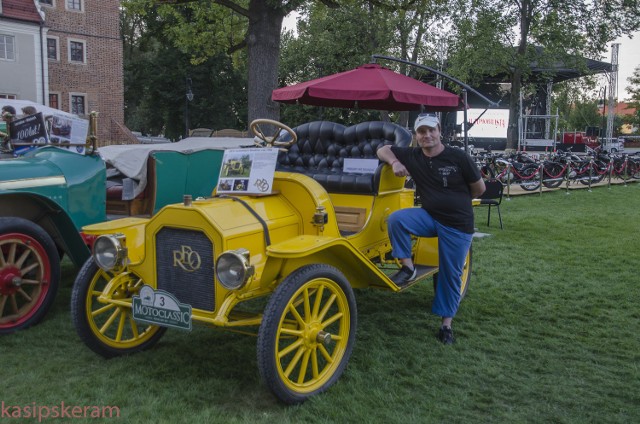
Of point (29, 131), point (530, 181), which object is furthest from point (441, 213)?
point (530, 181)

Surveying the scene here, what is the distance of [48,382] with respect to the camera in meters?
3.46

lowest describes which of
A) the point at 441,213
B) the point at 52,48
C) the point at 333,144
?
the point at 441,213

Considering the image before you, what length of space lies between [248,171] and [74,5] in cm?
2944

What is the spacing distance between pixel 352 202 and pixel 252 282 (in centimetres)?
161

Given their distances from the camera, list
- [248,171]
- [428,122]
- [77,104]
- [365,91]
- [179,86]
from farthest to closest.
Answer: [179,86] → [77,104] → [365,91] → [428,122] → [248,171]

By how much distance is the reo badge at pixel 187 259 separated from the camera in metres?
3.34

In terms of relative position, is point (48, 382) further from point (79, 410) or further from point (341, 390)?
point (341, 390)

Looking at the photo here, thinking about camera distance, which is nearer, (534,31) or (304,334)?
(304,334)

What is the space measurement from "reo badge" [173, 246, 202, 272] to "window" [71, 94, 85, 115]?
28.7 metres

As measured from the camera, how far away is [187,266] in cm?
337

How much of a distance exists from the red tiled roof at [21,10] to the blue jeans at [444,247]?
2648 centimetres

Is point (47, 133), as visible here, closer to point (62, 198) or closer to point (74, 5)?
point (62, 198)

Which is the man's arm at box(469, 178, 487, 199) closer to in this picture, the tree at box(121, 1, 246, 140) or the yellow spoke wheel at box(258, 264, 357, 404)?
the yellow spoke wheel at box(258, 264, 357, 404)

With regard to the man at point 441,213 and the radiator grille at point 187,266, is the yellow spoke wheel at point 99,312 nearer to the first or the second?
the radiator grille at point 187,266
